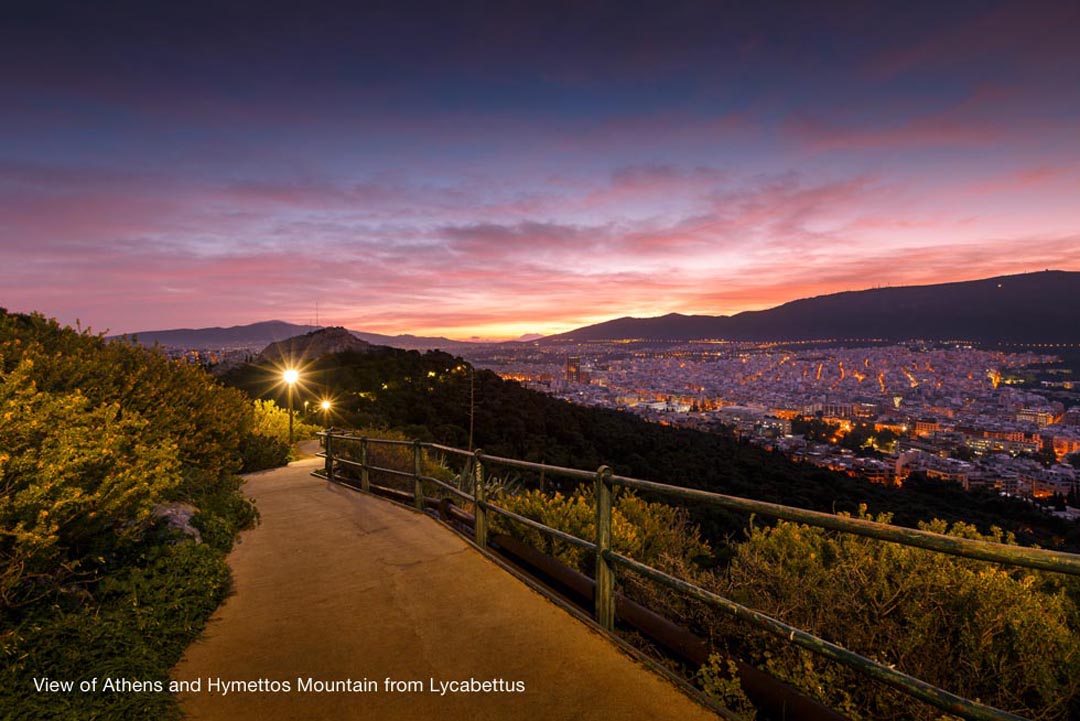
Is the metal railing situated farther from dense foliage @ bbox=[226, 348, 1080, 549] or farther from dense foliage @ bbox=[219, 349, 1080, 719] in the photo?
dense foliage @ bbox=[226, 348, 1080, 549]

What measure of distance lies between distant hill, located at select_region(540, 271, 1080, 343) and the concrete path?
553ft

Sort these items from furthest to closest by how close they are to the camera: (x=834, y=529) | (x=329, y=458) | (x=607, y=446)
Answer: (x=607, y=446) → (x=329, y=458) → (x=834, y=529)

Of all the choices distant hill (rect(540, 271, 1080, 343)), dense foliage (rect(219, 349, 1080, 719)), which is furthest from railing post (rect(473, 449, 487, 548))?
distant hill (rect(540, 271, 1080, 343))

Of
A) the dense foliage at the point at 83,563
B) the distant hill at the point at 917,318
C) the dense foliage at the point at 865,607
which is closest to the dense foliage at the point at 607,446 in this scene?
the dense foliage at the point at 865,607

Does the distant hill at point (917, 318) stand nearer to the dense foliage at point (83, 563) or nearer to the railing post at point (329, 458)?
the railing post at point (329, 458)

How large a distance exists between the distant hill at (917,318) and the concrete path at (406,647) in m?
169

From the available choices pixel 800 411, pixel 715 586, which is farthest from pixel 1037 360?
pixel 715 586

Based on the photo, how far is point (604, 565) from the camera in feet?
11.6

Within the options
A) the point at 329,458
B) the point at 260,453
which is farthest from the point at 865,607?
the point at 260,453

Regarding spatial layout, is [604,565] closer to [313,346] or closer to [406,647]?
[406,647]

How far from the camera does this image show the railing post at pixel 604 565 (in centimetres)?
342

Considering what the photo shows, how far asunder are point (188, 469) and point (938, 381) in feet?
426

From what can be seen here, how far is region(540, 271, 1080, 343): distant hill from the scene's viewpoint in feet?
442

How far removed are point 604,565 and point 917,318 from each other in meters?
189
